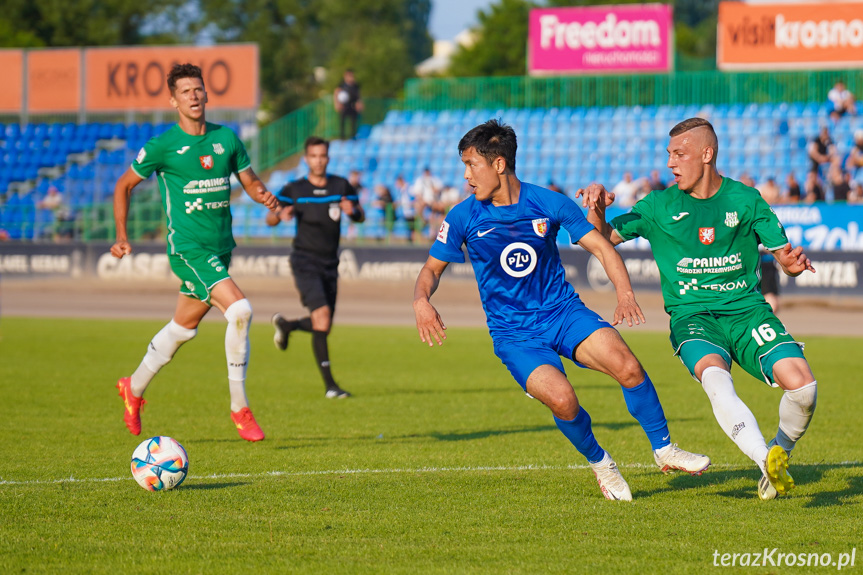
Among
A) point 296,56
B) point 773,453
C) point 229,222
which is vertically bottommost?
point 773,453

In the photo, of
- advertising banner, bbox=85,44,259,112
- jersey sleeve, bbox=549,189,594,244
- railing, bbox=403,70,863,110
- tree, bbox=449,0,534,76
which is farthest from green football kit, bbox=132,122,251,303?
tree, bbox=449,0,534,76

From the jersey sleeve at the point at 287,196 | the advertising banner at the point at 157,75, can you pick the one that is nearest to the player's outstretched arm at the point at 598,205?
the jersey sleeve at the point at 287,196

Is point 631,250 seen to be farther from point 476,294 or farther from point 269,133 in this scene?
point 269,133

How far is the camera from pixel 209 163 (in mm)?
7980

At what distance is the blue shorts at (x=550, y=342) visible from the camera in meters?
5.90

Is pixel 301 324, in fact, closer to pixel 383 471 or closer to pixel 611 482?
pixel 383 471

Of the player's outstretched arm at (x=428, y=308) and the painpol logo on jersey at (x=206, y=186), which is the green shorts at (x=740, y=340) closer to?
the player's outstretched arm at (x=428, y=308)

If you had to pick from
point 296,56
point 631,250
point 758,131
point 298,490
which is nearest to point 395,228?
point 631,250

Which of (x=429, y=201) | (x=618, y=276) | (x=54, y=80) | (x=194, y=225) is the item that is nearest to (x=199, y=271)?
(x=194, y=225)

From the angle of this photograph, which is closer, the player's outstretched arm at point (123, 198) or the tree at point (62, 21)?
the player's outstretched arm at point (123, 198)

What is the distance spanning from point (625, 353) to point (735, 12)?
2752 cm

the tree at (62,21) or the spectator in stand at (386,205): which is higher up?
the tree at (62,21)

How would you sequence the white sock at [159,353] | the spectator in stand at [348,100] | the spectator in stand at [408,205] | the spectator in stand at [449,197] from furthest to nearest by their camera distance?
the spectator in stand at [348,100] → the spectator in stand at [449,197] → the spectator in stand at [408,205] → the white sock at [159,353]

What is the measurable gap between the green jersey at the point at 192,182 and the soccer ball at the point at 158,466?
2.15 m
